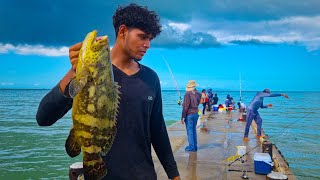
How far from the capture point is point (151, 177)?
2699 millimetres

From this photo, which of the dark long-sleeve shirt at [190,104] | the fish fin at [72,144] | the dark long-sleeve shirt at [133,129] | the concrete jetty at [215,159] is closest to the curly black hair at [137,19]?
the dark long-sleeve shirt at [133,129]

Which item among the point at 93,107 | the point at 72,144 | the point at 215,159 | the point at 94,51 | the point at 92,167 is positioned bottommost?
the point at 215,159

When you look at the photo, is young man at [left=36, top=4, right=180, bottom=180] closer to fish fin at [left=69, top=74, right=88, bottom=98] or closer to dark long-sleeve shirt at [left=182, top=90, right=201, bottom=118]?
fish fin at [left=69, top=74, right=88, bottom=98]

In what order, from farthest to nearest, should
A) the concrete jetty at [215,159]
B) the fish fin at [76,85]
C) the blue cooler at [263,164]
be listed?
the concrete jetty at [215,159], the blue cooler at [263,164], the fish fin at [76,85]

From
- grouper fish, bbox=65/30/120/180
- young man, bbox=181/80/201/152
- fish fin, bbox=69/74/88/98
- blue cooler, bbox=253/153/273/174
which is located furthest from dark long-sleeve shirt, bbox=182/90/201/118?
fish fin, bbox=69/74/88/98

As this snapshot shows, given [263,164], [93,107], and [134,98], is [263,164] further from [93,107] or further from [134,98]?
[93,107]

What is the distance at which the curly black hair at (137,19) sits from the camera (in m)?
2.66

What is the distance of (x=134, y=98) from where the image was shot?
256 cm

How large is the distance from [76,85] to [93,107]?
204mm

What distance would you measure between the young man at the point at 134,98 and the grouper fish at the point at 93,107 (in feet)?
0.95

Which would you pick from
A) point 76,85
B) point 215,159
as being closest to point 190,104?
point 215,159

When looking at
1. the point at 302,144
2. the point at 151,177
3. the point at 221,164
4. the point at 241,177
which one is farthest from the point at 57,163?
the point at 302,144

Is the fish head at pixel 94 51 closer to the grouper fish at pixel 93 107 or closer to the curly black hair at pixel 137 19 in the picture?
the grouper fish at pixel 93 107

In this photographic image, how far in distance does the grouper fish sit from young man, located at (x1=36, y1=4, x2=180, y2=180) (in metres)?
0.29
